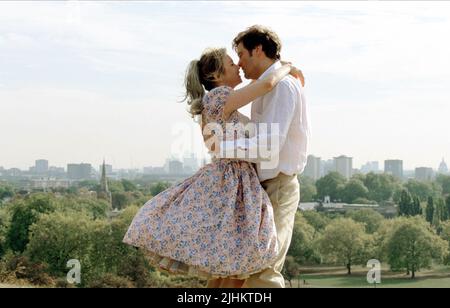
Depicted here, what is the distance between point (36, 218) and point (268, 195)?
38492mm

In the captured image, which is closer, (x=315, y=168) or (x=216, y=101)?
(x=216, y=101)

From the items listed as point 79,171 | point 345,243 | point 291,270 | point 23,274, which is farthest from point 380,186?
point 23,274

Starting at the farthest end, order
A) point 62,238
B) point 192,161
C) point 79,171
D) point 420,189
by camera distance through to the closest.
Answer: point 420,189
point 79,171
point 62,238
point 192,161

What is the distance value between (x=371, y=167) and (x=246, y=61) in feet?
215

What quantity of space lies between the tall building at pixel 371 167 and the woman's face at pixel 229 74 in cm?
6336

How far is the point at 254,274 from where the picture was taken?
3.83 meters

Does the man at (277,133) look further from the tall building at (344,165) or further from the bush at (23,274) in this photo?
the tall building at (344,165)

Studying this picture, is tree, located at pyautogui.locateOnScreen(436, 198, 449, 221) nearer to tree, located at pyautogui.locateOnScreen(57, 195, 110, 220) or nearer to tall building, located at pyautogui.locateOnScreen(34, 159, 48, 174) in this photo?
tree, located at pyautogui.locateOnScreen(57, 195, 110, 220)

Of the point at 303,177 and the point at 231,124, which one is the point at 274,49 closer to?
the point at 231,124

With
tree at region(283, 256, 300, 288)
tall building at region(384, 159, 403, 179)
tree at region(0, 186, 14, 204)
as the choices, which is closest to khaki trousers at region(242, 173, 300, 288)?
tree at region(283, 256, 300, 288)

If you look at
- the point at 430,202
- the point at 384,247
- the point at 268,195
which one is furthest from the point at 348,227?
the point at 268,195

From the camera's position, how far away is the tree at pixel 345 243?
4335 centimetres

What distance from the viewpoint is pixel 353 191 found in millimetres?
60969

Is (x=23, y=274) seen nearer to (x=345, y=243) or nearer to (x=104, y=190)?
(x=345, y=243)
